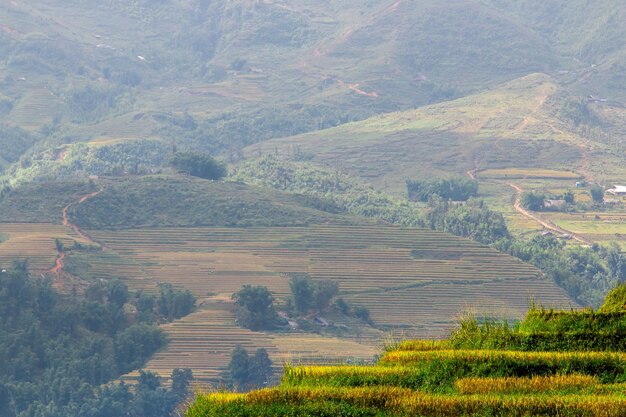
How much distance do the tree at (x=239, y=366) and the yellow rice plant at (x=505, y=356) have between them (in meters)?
62.6

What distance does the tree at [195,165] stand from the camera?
131875 mm

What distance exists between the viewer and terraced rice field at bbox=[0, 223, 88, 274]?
9769 centimetres

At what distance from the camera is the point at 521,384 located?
14.1 m

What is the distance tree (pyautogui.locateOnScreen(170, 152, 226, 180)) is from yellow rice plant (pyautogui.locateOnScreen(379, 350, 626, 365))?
116114 mm

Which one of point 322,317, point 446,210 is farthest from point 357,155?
point 322,317

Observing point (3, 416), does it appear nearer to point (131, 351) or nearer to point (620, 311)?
point (131, 351)

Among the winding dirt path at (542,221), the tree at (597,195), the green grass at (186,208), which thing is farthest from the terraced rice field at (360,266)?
the tree at (597,195)

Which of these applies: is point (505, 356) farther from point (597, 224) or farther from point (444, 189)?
point (444, 189)

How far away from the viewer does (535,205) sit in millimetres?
134750

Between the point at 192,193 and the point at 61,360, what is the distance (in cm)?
3745

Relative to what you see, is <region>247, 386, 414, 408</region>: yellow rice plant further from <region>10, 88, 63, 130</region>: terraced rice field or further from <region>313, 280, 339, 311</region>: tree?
<region>10, 88, 63, 130</region>: terraced rice field

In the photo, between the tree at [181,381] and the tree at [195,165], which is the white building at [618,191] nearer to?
the tree at [195,165]

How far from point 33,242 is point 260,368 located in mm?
28135

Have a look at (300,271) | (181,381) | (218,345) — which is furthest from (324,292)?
(181,381)
